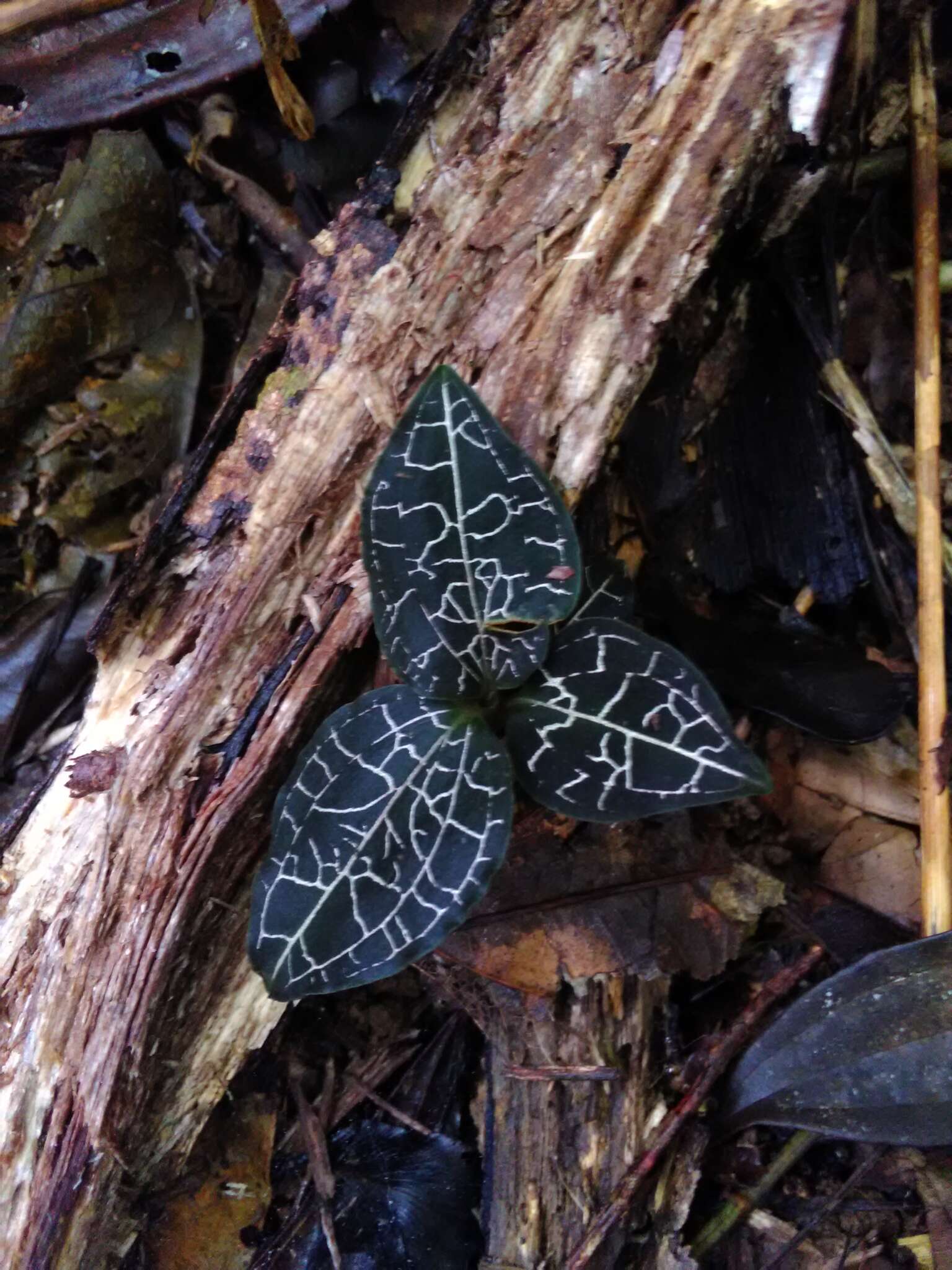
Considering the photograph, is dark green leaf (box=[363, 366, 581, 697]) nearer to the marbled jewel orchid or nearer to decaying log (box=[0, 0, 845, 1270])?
the marbled jewel orchid

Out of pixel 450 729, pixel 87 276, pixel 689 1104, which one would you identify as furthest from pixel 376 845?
pixel 87 276

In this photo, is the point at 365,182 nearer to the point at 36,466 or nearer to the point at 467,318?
the point at 467,318

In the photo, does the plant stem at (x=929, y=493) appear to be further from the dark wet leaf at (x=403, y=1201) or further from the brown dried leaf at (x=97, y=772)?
the brown dried leaf at (x=97, y=772)

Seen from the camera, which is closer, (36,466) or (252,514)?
(252,514)

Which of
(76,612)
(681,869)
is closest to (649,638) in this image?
(681,869)

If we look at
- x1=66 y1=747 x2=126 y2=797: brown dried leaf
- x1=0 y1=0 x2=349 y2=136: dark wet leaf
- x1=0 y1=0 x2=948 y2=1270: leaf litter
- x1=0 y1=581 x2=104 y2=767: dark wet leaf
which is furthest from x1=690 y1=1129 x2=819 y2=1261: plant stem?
x1=0 y1=0 x2=349 y2=136: dark wet leaf

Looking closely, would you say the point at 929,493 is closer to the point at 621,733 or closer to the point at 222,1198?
the point at 621,733
